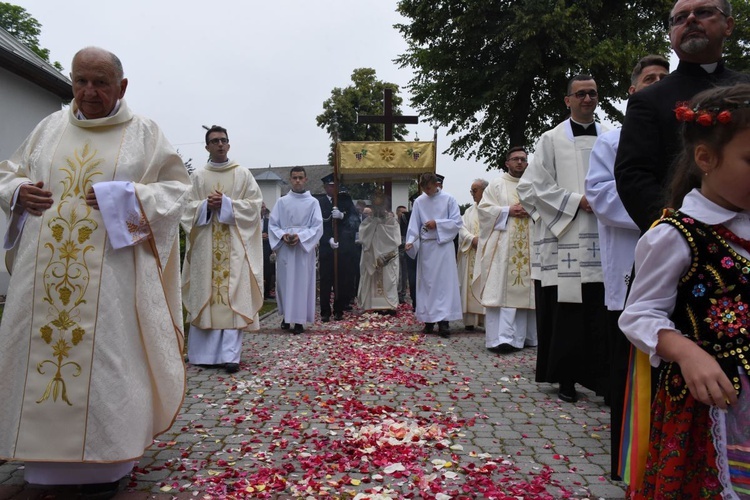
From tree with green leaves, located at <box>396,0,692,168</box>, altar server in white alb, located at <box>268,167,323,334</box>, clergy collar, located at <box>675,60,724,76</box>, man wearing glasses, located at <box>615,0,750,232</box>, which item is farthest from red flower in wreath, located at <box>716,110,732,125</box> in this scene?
tree with green leaves, located at <box>396,0,692,168</box>

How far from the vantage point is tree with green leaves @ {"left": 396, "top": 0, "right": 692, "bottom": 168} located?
20.0 m

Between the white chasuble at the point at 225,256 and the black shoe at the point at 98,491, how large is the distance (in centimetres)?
354

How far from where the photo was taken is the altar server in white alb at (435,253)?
9430 millimetres

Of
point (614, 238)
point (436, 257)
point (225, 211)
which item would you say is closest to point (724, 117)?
point (614, 238)

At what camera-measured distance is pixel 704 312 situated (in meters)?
1.86

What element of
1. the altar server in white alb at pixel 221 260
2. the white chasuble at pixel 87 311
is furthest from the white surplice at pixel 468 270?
the white chasuble at pixel 87 311

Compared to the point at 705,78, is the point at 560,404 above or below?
below

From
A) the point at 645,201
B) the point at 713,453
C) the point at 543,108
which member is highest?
the point at 543,108

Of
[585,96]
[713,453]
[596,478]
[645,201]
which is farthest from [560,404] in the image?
[713,453]

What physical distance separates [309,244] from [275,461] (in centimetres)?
611

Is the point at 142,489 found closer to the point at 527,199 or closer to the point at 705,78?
the point at 705,78

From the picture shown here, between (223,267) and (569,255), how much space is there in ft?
12.0

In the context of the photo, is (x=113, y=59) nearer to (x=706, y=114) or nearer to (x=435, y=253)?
(x=706, y=114)

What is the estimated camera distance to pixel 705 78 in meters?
2.89
